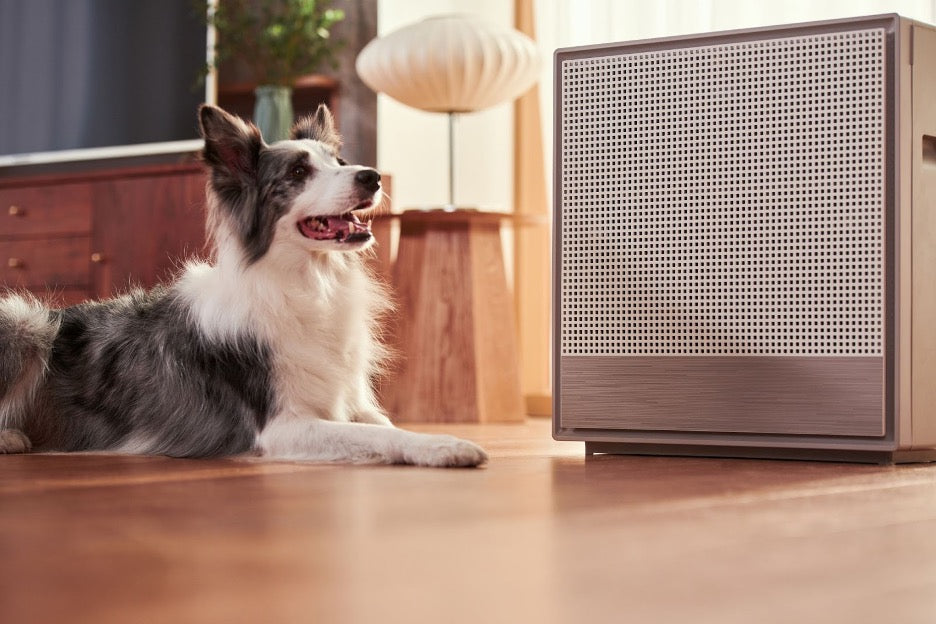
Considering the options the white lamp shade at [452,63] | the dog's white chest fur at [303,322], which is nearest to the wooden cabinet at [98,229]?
the white lamp shade at [452,63]

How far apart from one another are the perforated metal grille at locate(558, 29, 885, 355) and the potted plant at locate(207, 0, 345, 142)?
210 cm

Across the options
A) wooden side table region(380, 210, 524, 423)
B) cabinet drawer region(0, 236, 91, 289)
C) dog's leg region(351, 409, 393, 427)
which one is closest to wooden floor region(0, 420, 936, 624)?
dog's leg region(351, 409, 393, 427)

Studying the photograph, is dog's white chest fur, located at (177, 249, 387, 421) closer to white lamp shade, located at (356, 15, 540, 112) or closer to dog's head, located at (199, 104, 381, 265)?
dog's head, located at (199, 104, 381, 265)

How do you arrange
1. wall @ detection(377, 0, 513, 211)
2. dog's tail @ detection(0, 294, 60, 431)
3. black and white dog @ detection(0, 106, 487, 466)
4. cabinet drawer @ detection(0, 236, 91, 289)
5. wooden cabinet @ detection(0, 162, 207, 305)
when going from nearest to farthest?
1. black and white dog @ detection(0, 106, 487, 466)
2. dog's tail @ detection(0, 294, 60, 431)
3. wooden cabinet @ detection(0, 162, 207, 305)
4. cabinet drawer @ detection(0, 236, 91, 289)
5. wall @ detection(377, 0, 513, 211)

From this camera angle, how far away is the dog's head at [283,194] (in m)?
2.14

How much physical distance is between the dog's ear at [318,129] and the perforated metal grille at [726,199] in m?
0.55

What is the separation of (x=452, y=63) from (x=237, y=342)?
1.61 m

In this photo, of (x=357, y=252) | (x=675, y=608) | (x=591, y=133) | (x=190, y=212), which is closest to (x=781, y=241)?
(x=591, y=133)

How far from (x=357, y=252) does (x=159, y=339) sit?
43 centimetres

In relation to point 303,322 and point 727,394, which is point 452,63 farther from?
point 727,394

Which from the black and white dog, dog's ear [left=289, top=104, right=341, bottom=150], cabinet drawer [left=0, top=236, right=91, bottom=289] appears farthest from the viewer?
cabinet drawer [left=0, top=236, right=91, bottom=289]

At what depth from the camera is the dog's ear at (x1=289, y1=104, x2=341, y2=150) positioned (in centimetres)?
237

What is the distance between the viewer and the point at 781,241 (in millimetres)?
1943

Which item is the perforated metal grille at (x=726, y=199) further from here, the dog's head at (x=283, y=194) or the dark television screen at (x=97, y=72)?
the dark television screen at (x=97, y=72)
